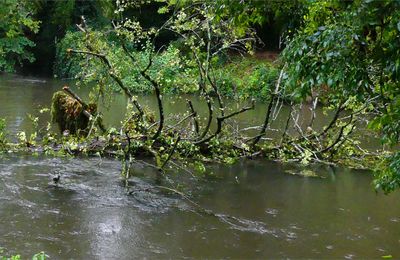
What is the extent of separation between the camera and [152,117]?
9.18m

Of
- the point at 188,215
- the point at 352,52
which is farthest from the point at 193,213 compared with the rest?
the point at 352,52

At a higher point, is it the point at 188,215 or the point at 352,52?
the point at 352,52

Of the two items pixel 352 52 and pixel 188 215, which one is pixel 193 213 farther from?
pixel 352 52

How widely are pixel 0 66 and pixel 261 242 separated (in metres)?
22.3

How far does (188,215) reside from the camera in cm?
622

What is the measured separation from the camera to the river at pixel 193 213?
17.3 feet

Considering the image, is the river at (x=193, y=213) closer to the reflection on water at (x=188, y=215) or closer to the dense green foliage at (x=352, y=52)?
the reflection on water at (x=188, y=215)

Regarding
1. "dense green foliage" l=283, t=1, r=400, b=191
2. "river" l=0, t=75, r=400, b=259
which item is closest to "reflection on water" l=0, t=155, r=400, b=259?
"river" l=0, t=75, r=400, b=259

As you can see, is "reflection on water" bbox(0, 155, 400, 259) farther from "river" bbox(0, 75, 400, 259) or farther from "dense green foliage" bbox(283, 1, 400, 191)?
"dense green foliage" bbox(283, 1, 400, 191)

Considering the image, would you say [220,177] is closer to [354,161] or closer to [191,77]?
[191,77]

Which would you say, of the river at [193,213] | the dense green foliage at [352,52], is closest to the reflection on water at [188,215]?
the river at [193,213]

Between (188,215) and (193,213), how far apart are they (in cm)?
9

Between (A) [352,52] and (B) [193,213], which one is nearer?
(A) [352,52]

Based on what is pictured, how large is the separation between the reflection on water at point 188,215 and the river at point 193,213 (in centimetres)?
1
